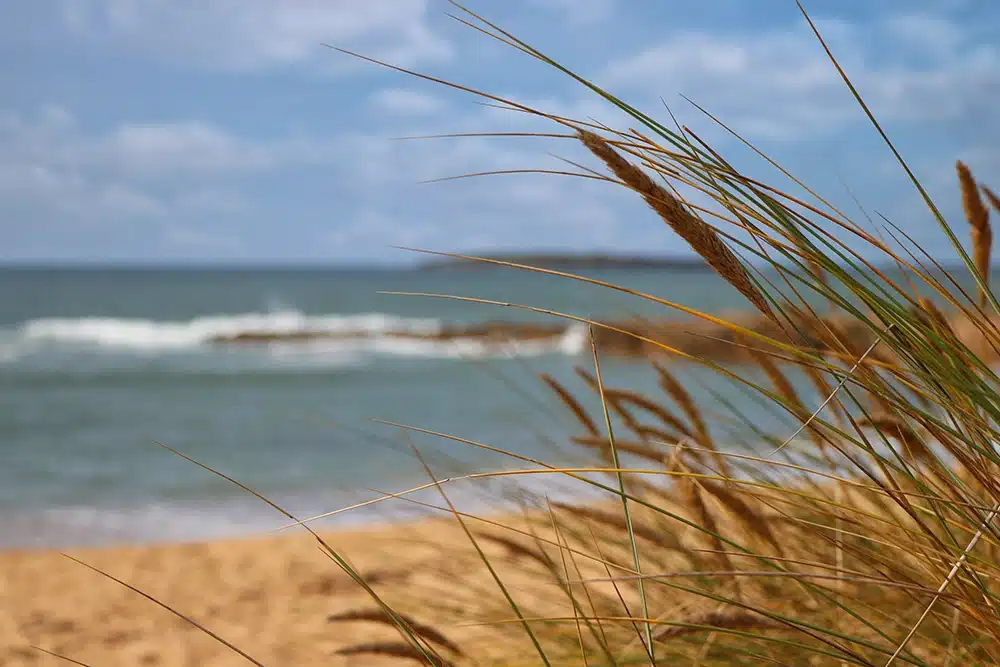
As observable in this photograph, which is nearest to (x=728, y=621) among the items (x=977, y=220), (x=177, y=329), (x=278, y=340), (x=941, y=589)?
(x=941, y=589)

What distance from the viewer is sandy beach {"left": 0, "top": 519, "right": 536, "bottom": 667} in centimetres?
356

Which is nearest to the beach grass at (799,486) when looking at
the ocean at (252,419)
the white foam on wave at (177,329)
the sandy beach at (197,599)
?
the ocean at (252,419)

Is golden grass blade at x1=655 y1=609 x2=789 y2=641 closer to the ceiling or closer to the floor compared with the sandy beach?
closer to the floor

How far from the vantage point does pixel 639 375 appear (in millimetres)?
14562

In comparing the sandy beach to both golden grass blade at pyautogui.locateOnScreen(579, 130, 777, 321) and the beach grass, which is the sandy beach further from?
golden grass blade at pyautogui.locateOnScreen(579, 130, 777, 321)

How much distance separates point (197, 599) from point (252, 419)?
19.5 ft

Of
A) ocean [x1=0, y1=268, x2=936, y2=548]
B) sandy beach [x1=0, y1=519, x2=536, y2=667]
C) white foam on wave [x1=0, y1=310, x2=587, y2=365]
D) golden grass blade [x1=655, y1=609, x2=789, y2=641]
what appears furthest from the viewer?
white foam on wave [x1=0, y1=310, x2=587, y2=365]

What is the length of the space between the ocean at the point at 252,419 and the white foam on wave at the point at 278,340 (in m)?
A: 0.12

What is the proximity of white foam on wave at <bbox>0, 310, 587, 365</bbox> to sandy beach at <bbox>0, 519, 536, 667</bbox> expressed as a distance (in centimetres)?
1151

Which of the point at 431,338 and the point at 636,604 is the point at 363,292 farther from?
the point at 636,604

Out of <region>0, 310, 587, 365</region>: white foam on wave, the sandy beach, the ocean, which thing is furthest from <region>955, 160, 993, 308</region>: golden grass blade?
<region>0, 310, 587, 365</region>: white foam on wave

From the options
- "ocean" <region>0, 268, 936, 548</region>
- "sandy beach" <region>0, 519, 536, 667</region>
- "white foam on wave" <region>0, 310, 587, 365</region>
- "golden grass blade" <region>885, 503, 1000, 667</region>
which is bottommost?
"golden grass blade" <region>885, 503, 1000, 667</region>

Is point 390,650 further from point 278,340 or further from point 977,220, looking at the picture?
point 278,340

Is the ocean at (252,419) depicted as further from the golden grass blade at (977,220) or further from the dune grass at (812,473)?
the golden grass blade at (977,220)
